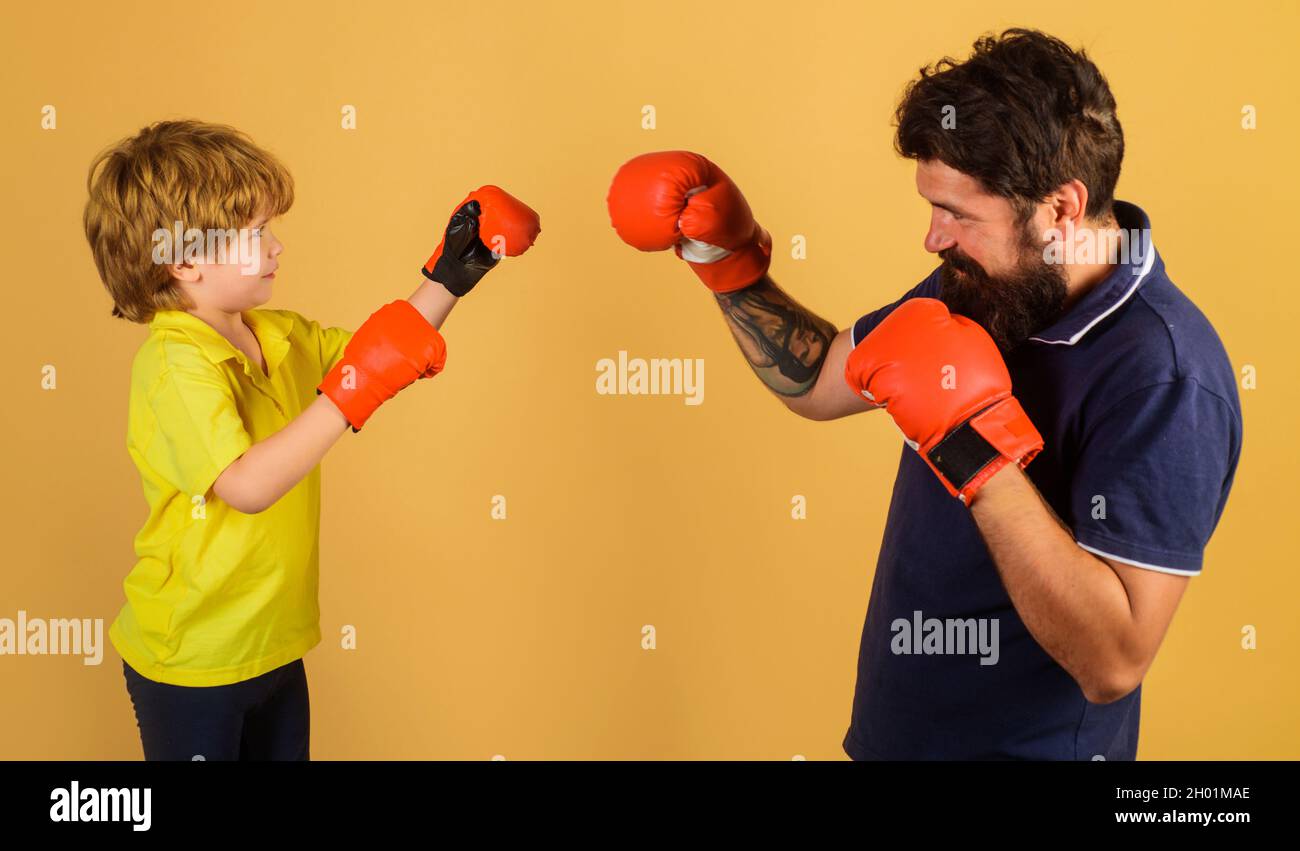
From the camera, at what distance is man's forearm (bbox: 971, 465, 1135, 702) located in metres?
1.45

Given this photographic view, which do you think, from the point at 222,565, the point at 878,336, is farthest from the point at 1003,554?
the point at 222,565

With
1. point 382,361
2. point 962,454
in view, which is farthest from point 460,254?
point 962,454

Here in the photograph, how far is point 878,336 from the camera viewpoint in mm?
1626

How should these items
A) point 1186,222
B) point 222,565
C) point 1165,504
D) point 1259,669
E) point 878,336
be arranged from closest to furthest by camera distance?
point 1165,504, point 878,336, point 222,565, point 1186,222, point 1259,669

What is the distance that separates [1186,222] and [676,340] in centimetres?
111

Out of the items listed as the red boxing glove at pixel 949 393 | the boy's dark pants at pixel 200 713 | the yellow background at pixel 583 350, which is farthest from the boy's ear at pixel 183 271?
the red boxing glove at pixel 949 393

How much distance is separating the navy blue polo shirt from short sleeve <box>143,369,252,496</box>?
3.09 feet

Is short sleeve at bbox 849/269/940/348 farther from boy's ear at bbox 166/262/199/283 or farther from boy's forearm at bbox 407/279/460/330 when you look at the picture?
boy's ear at bbox 166/262/199/283

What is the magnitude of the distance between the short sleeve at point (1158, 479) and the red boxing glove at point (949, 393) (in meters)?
0.10

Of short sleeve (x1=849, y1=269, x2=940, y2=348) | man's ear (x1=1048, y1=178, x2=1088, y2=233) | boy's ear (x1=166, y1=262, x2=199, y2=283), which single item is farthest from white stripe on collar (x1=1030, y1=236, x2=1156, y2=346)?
boy's ear (x1=166, y1=262, x2=199, y2=283)

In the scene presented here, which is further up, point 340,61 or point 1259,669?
point 340,61

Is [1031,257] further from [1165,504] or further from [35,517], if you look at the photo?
[35,517]

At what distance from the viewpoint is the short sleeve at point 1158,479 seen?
4.83 feet

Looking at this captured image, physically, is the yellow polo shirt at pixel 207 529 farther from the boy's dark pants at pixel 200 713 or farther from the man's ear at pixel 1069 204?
the man's ear at pixel 1069 204
